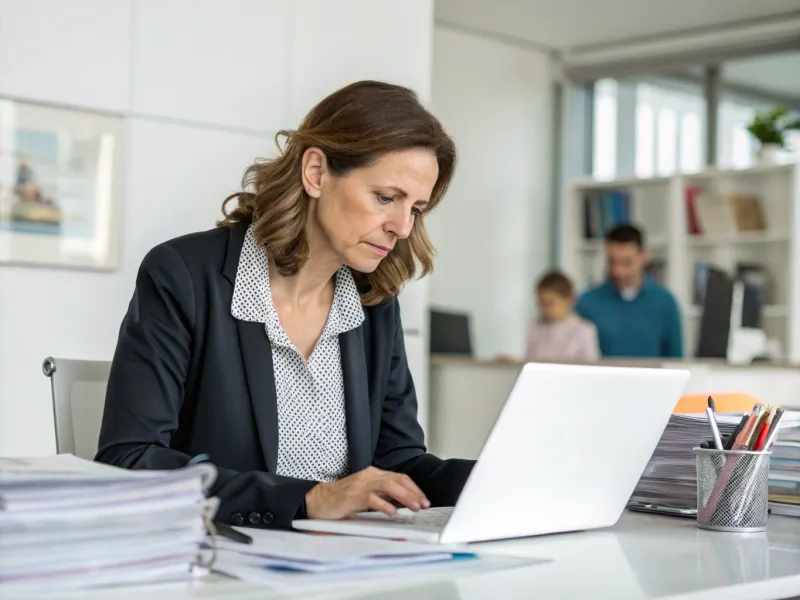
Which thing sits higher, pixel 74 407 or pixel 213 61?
pixel 213 61

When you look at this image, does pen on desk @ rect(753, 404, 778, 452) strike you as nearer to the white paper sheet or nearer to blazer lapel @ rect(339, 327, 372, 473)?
the white paper sheet

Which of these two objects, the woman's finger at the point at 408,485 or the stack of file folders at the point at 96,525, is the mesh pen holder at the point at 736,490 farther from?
the stack of file folders at the point at 96,525

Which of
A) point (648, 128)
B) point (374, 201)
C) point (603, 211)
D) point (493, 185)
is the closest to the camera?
point (374, 201)

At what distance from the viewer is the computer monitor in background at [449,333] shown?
6578mm

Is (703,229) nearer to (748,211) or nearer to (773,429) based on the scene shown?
(748,211)

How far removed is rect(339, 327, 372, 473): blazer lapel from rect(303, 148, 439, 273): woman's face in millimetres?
128

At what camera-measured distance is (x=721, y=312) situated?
4.51m

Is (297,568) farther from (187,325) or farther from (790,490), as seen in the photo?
(790,490)

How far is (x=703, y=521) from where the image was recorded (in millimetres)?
1493

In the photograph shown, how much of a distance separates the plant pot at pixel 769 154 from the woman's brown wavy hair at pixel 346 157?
552cm

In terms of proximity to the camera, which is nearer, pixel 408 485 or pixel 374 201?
pixel 408 485

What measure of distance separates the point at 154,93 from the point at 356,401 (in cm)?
277

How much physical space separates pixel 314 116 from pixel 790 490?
0.95 metres

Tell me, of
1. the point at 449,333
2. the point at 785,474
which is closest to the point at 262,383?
the point at 785,474
